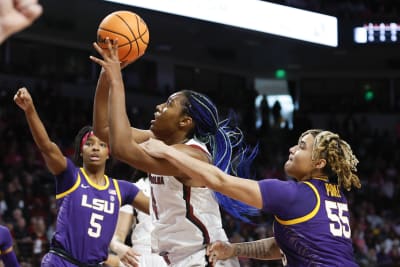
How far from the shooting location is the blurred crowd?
1077 cm

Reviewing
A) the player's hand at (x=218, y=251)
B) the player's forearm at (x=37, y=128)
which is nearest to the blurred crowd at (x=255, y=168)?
the player's forearm at (x=37, y=128)

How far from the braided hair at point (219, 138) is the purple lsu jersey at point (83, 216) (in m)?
1.12

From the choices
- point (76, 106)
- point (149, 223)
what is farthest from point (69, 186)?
point (76, 106)

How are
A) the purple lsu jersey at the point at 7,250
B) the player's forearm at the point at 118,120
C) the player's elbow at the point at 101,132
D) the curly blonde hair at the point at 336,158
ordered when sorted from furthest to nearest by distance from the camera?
the purple lsu jersey at the point at 7,250 → the player's elbow at the point at 101,132 → the curly blonde hair at the point at 336,158 → the player's forearm at the point at 118,120

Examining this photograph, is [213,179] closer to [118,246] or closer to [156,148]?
[156,148]

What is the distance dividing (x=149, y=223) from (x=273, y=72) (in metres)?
16.9

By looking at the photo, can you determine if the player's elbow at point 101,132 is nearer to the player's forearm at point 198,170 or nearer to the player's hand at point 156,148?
the player's hand at point 156,148

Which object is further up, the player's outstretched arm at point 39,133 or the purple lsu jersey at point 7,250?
the player's outstretched arm at point 39,133

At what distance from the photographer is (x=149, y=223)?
6641 millimetres

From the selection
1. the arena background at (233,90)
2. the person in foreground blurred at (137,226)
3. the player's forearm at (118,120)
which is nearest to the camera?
the player's forearm at (118,120)

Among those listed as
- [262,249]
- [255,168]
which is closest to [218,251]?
[262,249]

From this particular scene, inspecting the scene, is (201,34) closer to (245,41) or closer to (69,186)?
(245,41)

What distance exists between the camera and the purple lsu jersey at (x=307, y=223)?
3859 mm

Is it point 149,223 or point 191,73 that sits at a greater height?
point 191,73
